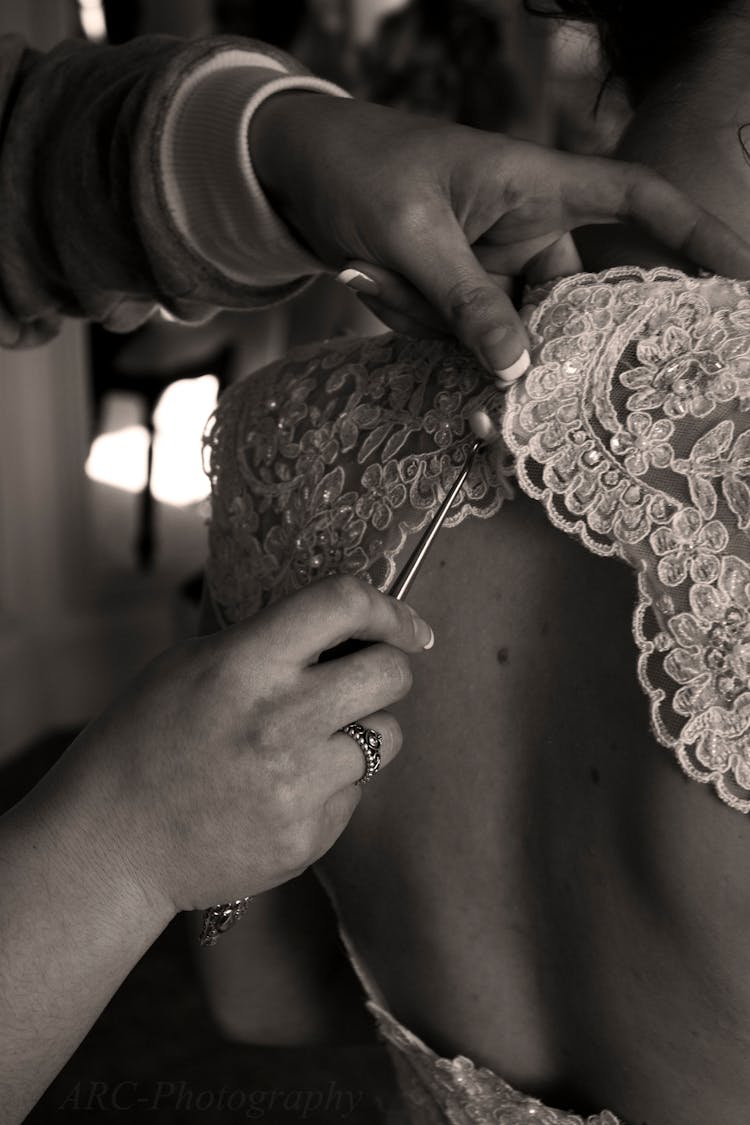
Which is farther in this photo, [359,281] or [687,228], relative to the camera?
[359,281]

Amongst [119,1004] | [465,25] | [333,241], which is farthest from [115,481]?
[333,241]

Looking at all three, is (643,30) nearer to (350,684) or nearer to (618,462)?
(618,462)

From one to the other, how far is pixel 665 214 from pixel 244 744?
0.42 m

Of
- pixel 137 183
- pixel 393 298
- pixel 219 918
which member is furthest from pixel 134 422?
pixel 219 918

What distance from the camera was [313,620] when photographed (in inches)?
26.0

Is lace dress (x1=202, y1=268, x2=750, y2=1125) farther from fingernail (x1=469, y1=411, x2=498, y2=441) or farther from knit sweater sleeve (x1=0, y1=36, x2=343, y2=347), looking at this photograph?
knit sweater sleeve (x1=0, y1=36, x2=343, y2=347)

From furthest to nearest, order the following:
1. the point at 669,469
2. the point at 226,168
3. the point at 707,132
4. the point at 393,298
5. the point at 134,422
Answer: the point at 134,422, the point at 226,168, the point at 393,298, the point at 707,132, the point at 669,469

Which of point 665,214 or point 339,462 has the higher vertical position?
point 665,214

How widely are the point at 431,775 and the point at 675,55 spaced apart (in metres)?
0.52

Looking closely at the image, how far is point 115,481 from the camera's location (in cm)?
367

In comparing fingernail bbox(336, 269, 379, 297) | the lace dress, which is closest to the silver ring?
the lace dress

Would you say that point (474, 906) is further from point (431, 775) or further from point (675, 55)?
point (675, 55)

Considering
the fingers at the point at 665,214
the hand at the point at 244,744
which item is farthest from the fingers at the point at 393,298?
the hand at the point at 244,744

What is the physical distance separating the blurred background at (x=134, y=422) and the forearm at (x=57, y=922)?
78.9 inches
